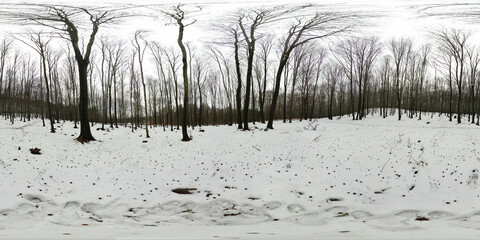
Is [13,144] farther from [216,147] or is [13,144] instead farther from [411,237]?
[411,237]

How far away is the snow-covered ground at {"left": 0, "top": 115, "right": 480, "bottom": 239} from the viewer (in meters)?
5.56

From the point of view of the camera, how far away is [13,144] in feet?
38.0

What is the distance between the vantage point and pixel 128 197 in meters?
7.44

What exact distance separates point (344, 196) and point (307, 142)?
6157 millimetres

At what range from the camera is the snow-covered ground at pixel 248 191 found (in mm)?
5559

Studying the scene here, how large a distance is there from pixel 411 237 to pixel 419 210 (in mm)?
2483

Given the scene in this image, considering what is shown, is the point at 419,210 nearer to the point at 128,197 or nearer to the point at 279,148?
the point at 279,148

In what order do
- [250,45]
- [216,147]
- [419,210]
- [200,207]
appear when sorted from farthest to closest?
[250,45]
[216,147]
[200,207]
[419,210]

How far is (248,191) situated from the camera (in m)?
7.91

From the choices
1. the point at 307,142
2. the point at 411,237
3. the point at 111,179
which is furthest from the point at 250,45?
the point at 411,237

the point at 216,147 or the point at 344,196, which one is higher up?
the point at 216,147

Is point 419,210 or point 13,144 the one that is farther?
point 13,144

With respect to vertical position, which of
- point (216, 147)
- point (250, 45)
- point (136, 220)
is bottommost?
point (136, 220)

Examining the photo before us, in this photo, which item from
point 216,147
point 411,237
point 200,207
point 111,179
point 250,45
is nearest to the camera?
point 411,237
